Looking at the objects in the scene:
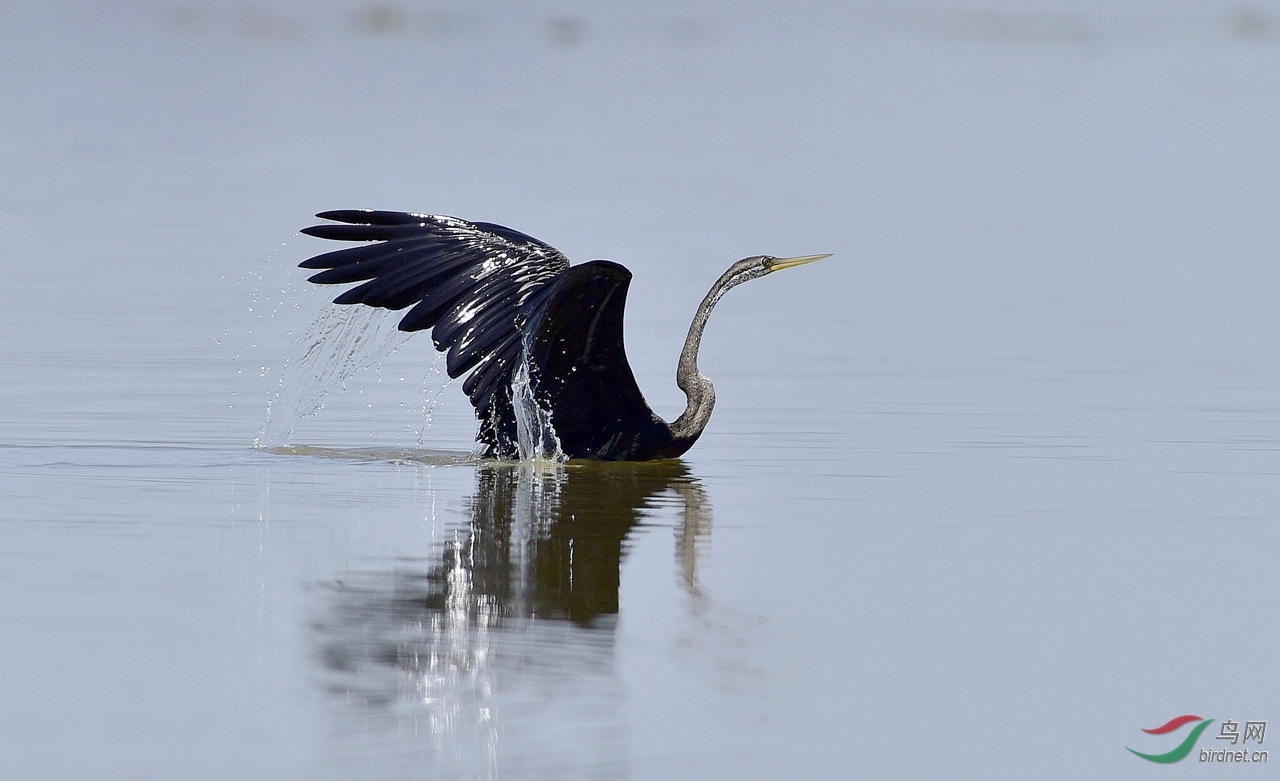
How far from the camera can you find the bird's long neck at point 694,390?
32.5 feet

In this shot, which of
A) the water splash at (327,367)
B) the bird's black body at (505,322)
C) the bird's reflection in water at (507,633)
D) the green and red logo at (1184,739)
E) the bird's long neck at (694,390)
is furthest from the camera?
the water splash at (327,367)

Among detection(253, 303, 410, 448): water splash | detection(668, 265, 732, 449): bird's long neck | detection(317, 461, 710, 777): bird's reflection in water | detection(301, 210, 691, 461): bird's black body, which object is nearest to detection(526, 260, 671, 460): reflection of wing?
detection(301, 210, 691, 461): bird's black body

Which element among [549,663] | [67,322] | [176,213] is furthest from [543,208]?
[549,663]

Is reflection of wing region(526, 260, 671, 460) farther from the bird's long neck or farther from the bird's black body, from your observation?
the bird's long neck

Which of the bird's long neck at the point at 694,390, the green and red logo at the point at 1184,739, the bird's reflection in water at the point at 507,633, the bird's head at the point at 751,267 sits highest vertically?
the bird's head at the point at 751,267

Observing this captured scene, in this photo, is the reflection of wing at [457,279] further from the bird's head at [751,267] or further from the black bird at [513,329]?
the bird's head at [751,267]

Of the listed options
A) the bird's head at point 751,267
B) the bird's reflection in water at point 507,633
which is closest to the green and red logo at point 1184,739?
the bird's reflection in water at point 507,633

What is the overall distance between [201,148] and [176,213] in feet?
18.7

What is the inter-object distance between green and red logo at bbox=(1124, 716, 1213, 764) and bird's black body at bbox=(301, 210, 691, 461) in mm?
3757

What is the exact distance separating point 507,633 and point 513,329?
3.19m

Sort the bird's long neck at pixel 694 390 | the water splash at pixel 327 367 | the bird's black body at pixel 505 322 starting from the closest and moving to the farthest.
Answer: the bird's black body at pixel 505 322
the bird's long neck at pixel 694 390
the water splash at pixel 327 367

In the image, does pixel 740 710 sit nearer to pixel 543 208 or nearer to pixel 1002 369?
pixel 1002 369

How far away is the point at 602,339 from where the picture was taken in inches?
363

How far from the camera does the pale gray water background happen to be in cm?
554
